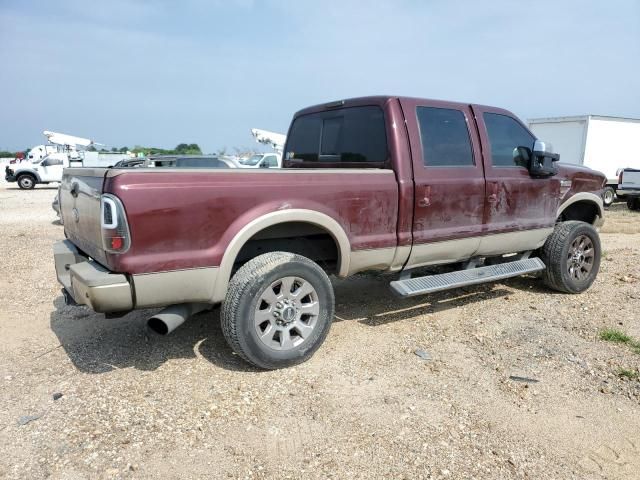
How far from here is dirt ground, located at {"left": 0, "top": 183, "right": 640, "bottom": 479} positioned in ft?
8.46

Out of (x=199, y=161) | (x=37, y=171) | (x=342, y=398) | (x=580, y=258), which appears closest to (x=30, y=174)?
(x=37, y=171)

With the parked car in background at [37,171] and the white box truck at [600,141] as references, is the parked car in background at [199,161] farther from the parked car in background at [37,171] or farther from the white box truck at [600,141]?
the parked car in background at [37,171]

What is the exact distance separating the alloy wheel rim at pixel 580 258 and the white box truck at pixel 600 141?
1373 cm

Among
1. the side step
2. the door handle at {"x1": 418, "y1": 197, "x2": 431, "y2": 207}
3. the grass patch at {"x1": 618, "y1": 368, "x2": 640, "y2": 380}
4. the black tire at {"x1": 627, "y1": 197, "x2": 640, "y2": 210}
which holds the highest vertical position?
the door handle at {"x1": 418, "y1": 197, "x2": 431, "y2": 207}

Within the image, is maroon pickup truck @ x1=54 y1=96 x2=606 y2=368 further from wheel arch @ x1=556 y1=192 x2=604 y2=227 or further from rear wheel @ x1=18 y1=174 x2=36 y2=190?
rear wheel @ x1=18 y1=174 x2=36 y2=190

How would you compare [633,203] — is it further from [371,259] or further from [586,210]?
[371,259]

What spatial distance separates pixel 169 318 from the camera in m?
3.22

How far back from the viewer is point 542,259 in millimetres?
5496

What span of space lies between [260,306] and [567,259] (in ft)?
12.2

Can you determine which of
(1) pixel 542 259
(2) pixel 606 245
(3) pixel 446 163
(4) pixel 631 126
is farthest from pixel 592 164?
(3) pixel 446 163

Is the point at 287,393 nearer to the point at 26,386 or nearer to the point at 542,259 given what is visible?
the point at 26,386

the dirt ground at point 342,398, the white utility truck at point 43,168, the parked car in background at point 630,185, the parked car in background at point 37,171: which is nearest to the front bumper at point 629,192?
the parked car in background at point 630,185

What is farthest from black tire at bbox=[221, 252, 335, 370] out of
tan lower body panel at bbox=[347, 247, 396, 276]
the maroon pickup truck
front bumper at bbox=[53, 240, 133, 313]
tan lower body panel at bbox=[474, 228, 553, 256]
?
tan lower body panel at bbox=[474, 228, 553, 256]

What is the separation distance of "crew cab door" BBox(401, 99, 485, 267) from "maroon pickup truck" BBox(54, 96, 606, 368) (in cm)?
1
